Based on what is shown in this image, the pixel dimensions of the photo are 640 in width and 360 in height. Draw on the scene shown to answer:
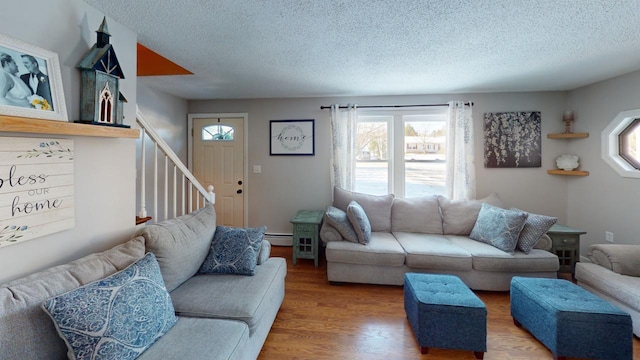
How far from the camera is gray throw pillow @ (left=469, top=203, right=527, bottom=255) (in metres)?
2.60

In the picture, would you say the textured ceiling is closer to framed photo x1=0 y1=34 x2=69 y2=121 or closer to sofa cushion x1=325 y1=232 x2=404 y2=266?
framed photo x1=0 y1=34 x2=69 y2=121

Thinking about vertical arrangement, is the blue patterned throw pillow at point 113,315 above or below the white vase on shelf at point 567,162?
below

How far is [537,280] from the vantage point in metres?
2.07

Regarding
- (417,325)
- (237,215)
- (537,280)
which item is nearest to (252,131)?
(237,215)

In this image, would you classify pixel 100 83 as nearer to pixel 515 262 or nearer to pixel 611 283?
pixel 515 262

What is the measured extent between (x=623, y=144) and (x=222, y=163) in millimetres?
5089

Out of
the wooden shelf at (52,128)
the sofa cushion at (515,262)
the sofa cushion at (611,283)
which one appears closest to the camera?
the wooden shelf at (52,128)

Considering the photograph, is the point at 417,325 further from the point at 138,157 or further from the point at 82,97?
the point at 138,157

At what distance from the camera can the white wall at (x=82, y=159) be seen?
4.18ft

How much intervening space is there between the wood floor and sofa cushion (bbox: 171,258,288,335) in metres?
0.27

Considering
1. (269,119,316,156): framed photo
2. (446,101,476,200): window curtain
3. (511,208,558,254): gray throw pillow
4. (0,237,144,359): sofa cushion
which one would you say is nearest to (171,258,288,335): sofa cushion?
(0,237,144,359): sofa cushion

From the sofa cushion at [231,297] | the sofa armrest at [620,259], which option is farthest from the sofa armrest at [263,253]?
the sofa armrest at [620,259]

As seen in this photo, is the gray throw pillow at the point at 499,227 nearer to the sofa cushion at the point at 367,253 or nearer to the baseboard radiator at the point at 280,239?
the sofa cushion at the point at 367,253

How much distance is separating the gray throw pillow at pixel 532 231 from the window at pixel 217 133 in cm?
392
